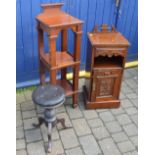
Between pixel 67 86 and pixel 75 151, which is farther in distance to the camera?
pixel 67 86

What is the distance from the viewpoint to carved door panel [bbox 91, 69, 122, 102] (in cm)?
268

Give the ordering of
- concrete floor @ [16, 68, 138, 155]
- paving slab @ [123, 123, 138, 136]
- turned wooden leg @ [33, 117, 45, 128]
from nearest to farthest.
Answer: concrete floor @ [16, 68, 138, 155], turned wooden leg @ [33, 117, 45, 128], paving slab @ [123, 123, 138, 136]

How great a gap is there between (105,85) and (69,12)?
1102 mm

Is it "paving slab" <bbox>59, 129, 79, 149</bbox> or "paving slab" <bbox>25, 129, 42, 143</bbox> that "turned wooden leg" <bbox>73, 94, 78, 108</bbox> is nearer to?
"paving slab" <bbox>59, 129, 79, 149</bbox>

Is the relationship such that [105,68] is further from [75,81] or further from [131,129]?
[131,129]

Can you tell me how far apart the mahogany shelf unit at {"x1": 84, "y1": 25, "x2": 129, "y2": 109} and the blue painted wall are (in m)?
0.26

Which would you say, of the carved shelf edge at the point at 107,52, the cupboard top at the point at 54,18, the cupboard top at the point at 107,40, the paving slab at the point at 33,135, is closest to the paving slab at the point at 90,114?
the paving slab at the point at 33,135

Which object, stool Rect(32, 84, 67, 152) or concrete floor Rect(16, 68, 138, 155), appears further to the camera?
concrete floor Rect(16, 68, 138, 155)

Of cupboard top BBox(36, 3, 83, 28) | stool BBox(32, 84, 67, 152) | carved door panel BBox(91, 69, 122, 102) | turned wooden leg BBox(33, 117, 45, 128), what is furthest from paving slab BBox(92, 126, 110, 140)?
cupboard top BBox(36, 3, 83, 28)

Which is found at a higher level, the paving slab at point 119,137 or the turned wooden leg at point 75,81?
the turned wooden leg at point 75,81

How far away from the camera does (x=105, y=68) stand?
265cm

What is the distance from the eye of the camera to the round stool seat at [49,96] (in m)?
2.15

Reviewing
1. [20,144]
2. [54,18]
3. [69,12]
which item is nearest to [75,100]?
[20,144]

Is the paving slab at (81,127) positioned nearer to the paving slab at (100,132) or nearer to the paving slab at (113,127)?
the paving slab at (100,132)
